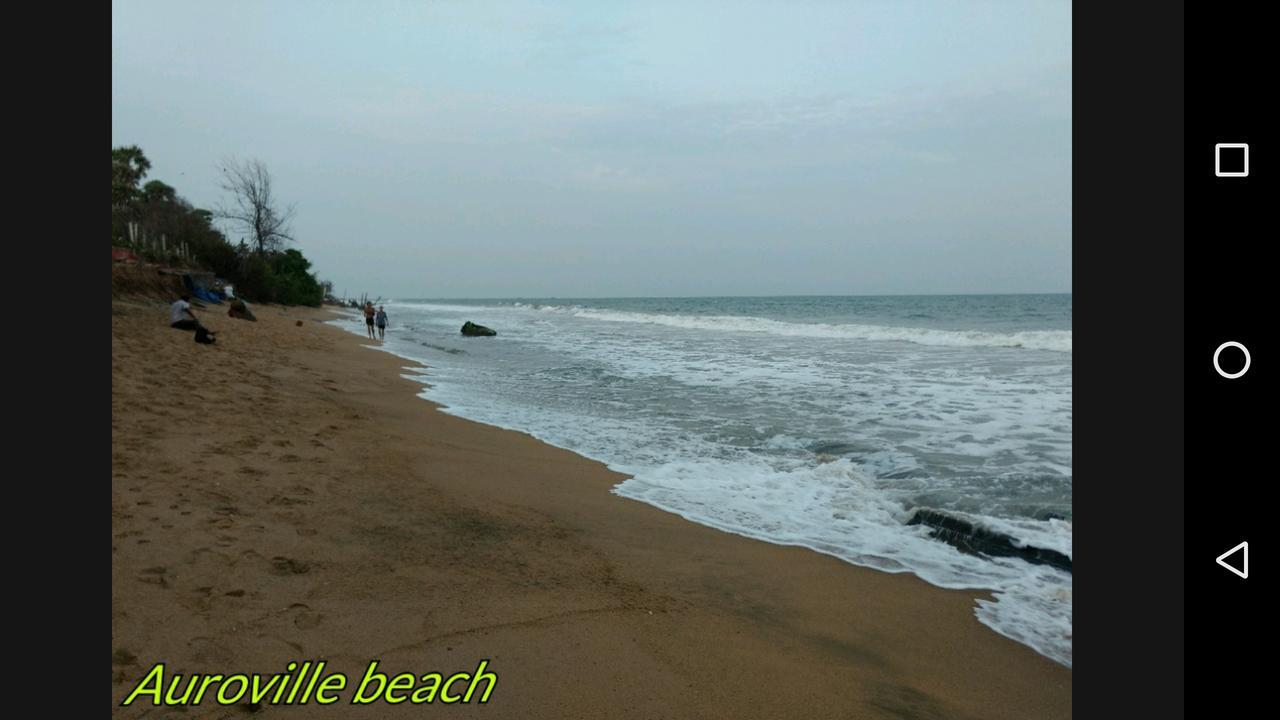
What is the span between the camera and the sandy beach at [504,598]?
2654 mm

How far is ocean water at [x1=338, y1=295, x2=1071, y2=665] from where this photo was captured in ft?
15.2

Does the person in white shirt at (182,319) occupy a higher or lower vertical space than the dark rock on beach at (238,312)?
lower

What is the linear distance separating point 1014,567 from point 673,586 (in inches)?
101

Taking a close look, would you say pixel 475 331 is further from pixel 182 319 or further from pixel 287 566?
pixel 287 566

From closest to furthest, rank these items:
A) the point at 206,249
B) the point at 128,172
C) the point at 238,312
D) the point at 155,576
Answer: the point at 155,576, the point at 238,312, the point at 206,249, the point at 128,172
